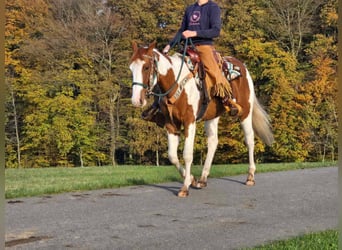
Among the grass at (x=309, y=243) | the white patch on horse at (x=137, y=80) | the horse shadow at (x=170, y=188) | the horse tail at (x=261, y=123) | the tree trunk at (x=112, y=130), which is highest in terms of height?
the white patch on horse at (x=137, y=80)

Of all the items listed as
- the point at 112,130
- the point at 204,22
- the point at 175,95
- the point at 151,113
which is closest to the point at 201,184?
the point at 151,113

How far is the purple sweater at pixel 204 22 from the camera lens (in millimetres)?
7770

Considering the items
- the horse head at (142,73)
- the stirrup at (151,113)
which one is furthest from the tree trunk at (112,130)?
the horse head at (142,73)

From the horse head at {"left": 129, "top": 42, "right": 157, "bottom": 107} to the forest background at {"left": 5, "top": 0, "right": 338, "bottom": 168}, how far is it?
26164 mm

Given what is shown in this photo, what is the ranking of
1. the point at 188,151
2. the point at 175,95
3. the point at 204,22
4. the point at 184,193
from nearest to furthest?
the point at 175,95, the point at 184,193, the point at 188,151, the point at 204,22

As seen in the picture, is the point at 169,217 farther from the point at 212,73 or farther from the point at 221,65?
the point at 221,65

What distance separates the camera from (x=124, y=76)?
36688 millimetres

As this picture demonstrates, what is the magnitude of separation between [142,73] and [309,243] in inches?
130

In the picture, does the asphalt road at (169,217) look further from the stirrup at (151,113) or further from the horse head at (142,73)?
the horse head at (142,73)

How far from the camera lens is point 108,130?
3772 cm

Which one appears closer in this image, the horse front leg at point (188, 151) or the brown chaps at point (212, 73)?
the horse front leg at point (188, 151)

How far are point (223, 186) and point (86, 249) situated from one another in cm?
462

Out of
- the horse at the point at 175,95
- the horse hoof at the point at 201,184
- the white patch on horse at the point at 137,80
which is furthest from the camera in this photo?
the horse hoof at the point at 201,184

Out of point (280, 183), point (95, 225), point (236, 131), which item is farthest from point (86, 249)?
point (236, 131)
